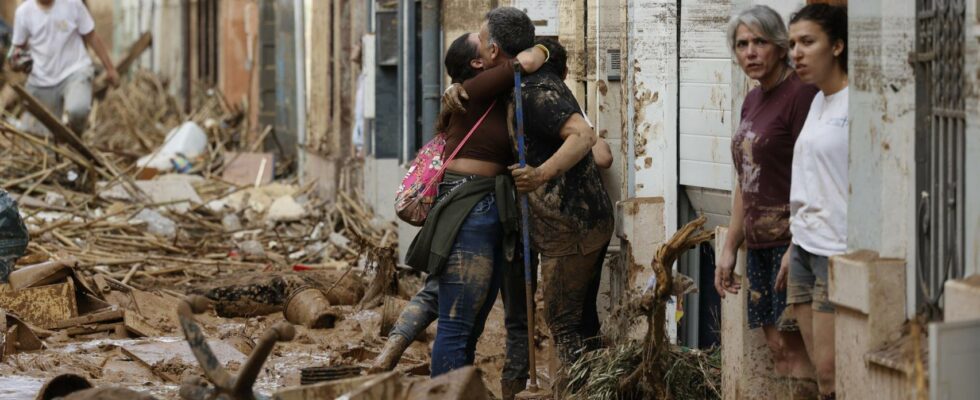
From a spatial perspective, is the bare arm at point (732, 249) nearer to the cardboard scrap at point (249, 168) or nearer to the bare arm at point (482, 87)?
the bare arm at point (482, 87)

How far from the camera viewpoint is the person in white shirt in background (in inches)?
666

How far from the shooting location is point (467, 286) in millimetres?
7801

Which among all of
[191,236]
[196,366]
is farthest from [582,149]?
[191,236]

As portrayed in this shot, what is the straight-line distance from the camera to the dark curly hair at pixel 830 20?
20.9ft

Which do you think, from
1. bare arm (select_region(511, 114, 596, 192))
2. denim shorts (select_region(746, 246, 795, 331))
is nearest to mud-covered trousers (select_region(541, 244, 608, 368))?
bare arm (select_region(511, 114, 596, 192))

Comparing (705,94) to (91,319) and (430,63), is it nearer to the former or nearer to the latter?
(91,319)

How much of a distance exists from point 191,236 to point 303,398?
917 centimetres

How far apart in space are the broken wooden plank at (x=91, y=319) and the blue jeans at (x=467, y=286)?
3.38m

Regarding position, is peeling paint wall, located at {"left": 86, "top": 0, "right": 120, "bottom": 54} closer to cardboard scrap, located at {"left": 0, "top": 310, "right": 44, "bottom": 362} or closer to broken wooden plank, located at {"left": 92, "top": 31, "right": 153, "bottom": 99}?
broken wooden plank, located at {"left": 92, "top": 31, "right": 153, "bottom": 99}

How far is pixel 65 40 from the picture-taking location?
16953mm

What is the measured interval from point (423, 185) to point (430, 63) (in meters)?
5.43

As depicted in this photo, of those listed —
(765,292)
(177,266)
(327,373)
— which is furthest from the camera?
(177,266)

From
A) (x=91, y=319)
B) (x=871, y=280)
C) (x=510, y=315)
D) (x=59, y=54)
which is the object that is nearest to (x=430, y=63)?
(x=91, y=319)

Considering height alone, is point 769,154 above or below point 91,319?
above
